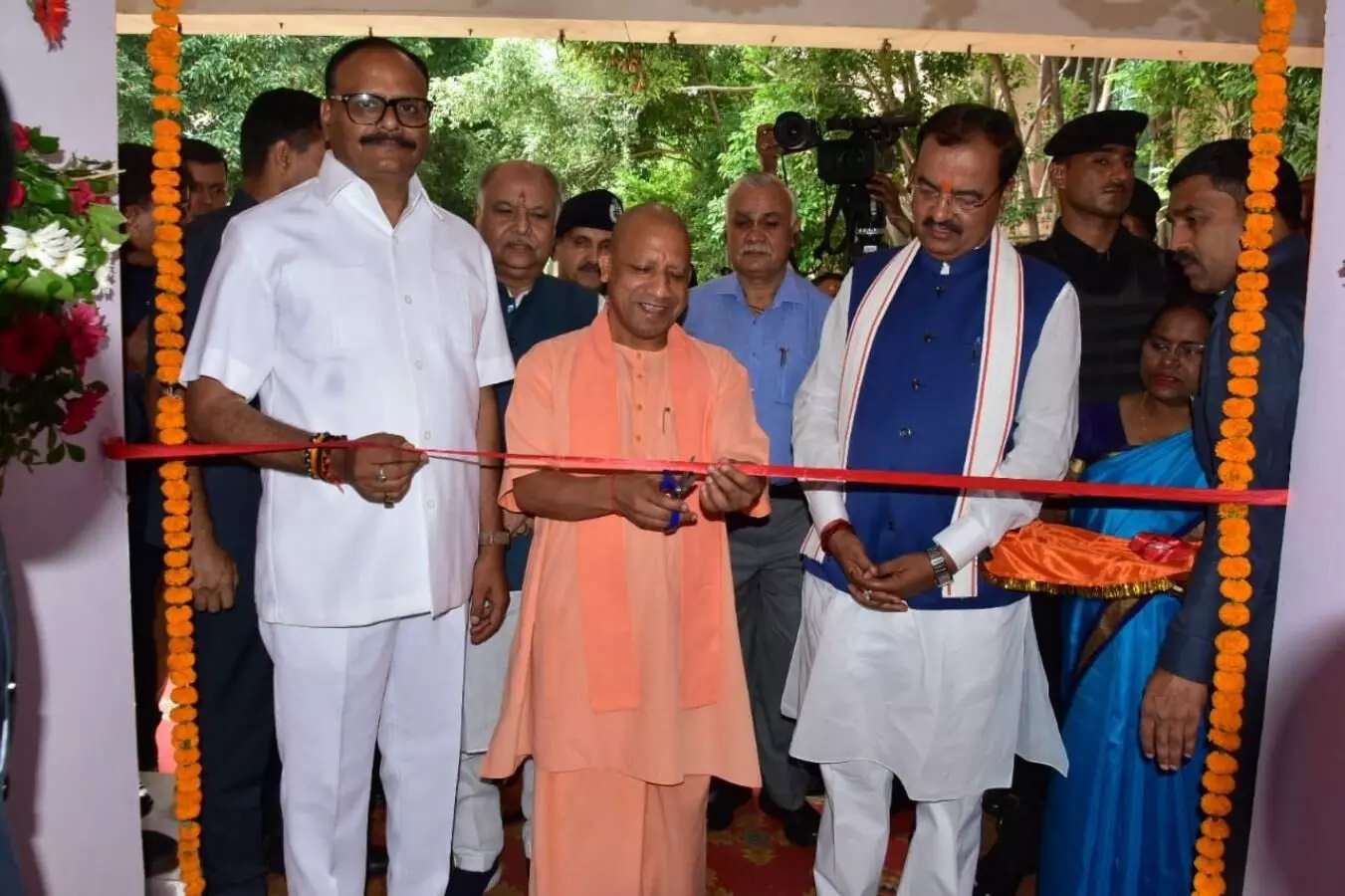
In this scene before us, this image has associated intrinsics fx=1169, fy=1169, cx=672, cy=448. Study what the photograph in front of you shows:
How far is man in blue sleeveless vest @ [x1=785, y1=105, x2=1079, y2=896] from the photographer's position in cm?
279

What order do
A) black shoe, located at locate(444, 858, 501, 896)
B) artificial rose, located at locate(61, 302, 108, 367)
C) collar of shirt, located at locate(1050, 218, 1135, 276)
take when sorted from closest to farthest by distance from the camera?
artificial rose, located at locate(61, 302, 108, 367), black shoe, located at locate(444, 858, 501, 896), collar of shirt, located at locate(1050, 218, 1135, 276)

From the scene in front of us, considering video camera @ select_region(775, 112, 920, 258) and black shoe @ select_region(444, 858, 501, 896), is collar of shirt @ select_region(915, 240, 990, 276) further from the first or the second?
black shoe @ select_region(444, 858, 501, 896)

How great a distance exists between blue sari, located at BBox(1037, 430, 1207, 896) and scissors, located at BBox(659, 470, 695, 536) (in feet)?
3.76

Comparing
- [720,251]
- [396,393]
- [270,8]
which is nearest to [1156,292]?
[396,393]

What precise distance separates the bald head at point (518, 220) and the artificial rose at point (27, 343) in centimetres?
145

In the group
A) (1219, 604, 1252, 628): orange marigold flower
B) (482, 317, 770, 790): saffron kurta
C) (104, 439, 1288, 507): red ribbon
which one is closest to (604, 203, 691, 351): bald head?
(482, 317, 770, 790): saffron kurta

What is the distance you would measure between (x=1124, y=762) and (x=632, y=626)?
49.6 inches

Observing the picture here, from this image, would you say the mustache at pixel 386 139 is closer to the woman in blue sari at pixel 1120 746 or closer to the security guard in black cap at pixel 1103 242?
the woman in blue sari at pixel 1120 746

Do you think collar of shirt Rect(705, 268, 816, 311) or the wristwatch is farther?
collar of shirt Rect(705, 268, 816, 311)

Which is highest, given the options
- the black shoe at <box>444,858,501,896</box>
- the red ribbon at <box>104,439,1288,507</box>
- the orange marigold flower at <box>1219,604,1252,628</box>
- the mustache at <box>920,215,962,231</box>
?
the mustache at <box>920,215,962,231</box>

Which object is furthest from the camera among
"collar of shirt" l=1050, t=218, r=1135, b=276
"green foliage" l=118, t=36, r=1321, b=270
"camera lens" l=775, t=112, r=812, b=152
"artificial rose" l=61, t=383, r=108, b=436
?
"green foliage" l=118, t=36, r=1321, b=270

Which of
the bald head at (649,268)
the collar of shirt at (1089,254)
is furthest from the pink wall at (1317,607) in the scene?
the collar of shirt at (1089,254)

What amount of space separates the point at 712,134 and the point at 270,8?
9.07 metres

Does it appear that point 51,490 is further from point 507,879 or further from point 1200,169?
point 1200,169
